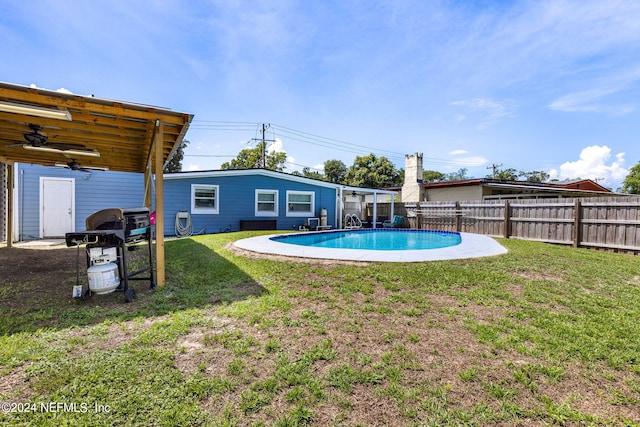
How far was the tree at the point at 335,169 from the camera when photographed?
38.4m

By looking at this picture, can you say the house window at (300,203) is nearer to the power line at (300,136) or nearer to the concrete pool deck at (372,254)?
the concrete pool deck at (372,254)

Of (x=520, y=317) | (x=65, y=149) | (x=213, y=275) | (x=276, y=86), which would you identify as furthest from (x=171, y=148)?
(x=276, y=86)

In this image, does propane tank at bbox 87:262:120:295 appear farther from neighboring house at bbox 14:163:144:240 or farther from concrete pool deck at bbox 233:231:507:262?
neighboring house at bbox 14:163:144:240

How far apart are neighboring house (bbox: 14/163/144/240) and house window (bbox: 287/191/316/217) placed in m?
6.36

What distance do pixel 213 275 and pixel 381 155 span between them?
2970 centimetres

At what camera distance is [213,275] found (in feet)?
16.1

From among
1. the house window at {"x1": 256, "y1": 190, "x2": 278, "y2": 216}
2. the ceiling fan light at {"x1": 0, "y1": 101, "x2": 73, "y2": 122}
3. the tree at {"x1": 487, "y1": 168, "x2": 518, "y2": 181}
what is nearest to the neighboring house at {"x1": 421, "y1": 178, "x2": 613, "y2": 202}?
the house window at {"x1": 256, "y1": 190, "x2": 278, "y2": 216}

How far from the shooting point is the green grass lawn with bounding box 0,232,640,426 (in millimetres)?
1786

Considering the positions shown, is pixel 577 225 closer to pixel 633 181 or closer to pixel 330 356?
pixel 330 356

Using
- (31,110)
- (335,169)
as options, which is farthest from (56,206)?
(335,169)

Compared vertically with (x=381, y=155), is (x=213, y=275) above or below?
below

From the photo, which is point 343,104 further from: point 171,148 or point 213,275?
point 213,275

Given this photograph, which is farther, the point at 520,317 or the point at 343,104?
the point at 343,104

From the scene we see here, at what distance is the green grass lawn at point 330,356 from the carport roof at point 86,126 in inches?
98.3
